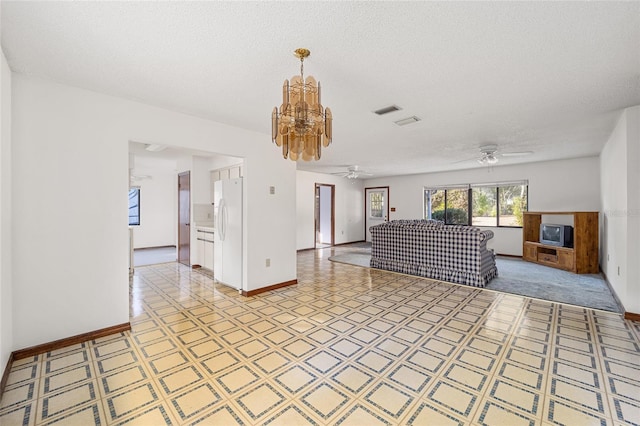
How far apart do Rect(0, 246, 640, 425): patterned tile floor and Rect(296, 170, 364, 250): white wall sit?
15.5ft

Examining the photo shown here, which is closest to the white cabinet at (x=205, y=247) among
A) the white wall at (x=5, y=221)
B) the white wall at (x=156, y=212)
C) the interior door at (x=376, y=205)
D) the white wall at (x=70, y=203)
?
the white wall at (x=70, y=203)

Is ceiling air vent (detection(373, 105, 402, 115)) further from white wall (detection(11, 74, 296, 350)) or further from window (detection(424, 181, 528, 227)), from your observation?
window (detection(424, 181, 528, 227))

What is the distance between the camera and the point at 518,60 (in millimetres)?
2141

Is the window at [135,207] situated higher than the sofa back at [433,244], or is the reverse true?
the window at [135,207]

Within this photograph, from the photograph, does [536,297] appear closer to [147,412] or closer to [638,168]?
[638,168]

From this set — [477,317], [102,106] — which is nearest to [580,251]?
[477,317]

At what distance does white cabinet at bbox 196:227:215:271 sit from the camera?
5.30 metres

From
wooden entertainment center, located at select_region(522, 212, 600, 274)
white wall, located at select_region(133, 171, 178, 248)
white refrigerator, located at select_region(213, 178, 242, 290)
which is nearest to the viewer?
white refrigerator, located at select_region(213, 178, 242, 290)

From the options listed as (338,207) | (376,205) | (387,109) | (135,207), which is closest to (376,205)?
(376,205)

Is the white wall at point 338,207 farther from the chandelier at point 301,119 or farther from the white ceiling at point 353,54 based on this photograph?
the chandelier at point 301,119

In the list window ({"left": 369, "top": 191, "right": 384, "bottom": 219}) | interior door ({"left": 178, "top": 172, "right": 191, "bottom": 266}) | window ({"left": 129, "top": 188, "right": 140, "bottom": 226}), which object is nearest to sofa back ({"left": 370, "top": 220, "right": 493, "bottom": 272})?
interior door ({"left": 178, "top": 172, "right": 191, "bottom": 266})

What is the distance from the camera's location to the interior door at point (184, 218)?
6.01 m

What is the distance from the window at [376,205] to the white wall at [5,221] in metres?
9.01

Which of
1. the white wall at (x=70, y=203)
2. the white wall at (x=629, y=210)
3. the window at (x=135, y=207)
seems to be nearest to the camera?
the white wall at (x=70, y=203)
